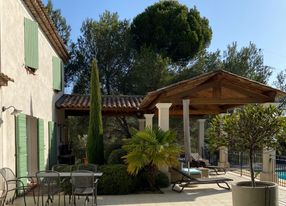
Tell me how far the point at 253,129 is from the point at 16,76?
621cm

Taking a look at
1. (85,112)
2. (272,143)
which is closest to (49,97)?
(85,112)

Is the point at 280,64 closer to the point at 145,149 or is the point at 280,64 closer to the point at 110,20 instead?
the point at 110,20

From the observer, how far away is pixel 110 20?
2430 centimetres

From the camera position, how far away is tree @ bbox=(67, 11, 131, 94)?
23703 millimetres

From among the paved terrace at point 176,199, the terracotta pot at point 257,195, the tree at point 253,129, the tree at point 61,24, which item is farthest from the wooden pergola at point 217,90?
the tree at point 61,24

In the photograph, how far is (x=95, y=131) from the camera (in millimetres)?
12406

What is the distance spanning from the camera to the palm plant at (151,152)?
10672 mm

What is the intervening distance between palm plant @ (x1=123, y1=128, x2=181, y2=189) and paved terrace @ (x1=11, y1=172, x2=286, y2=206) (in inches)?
28.4

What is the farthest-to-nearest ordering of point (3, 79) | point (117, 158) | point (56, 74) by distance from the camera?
point (56, 74) < point (117, 158) < point (3, 79)

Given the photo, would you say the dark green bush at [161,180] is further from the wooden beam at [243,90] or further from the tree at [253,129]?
the tree at [253,129]

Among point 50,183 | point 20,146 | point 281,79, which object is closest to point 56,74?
point 20,146

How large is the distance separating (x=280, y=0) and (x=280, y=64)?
1795 centimetres

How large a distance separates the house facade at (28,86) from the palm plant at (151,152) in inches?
114

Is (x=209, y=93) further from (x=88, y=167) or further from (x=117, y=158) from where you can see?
(x=88, y=167)
